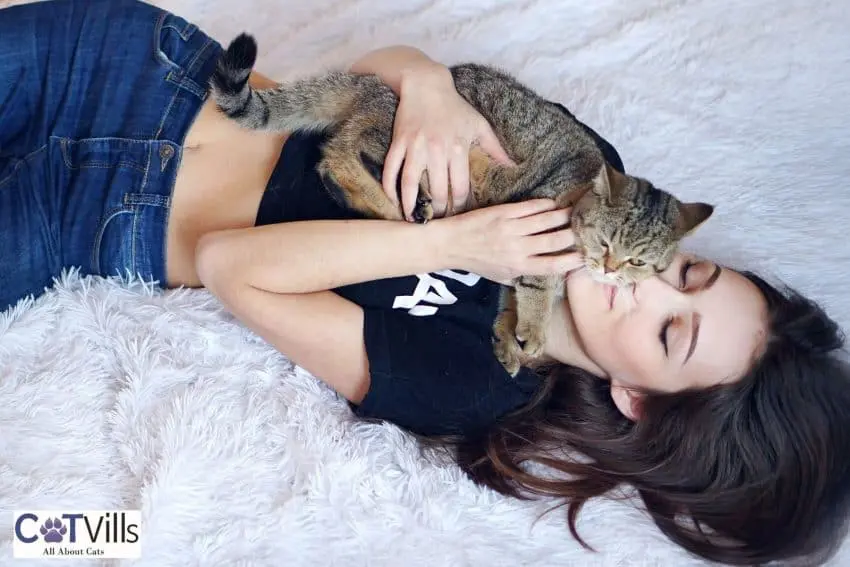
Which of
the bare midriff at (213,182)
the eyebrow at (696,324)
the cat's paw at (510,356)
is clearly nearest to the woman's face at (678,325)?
the eyebrow at (696,324)

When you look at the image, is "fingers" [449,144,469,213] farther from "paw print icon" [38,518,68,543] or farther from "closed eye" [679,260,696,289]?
"paw print icon" [38,518,68,543]

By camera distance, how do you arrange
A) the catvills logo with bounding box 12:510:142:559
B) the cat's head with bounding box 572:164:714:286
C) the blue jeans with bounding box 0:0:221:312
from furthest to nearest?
the blue jeans with bounding box 0:0:221:312 < the cat's head with bounding box 572:164:714:286 < the catvills logo with bounding box 12:510:142:559

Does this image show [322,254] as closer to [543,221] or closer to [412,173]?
[412,173]

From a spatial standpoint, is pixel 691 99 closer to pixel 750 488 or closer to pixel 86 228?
pixel 750 488

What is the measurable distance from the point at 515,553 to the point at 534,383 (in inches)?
10.3

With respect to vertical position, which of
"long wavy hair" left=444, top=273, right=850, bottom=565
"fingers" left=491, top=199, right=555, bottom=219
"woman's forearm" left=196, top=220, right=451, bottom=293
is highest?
"fingers" left=491, top=199, right=555, bottom=219

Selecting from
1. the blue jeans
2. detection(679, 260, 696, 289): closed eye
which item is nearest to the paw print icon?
the blue jeans

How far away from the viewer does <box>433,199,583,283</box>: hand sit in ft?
3.50

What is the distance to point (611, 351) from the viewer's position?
1.08m

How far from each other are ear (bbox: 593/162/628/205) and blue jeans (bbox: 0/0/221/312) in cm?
68

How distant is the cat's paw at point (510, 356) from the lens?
115 cm

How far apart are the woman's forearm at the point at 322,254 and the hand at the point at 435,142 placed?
0.24 ft

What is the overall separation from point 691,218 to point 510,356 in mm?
341

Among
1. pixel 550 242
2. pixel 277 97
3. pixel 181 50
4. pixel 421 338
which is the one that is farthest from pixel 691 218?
pixel 181 50
